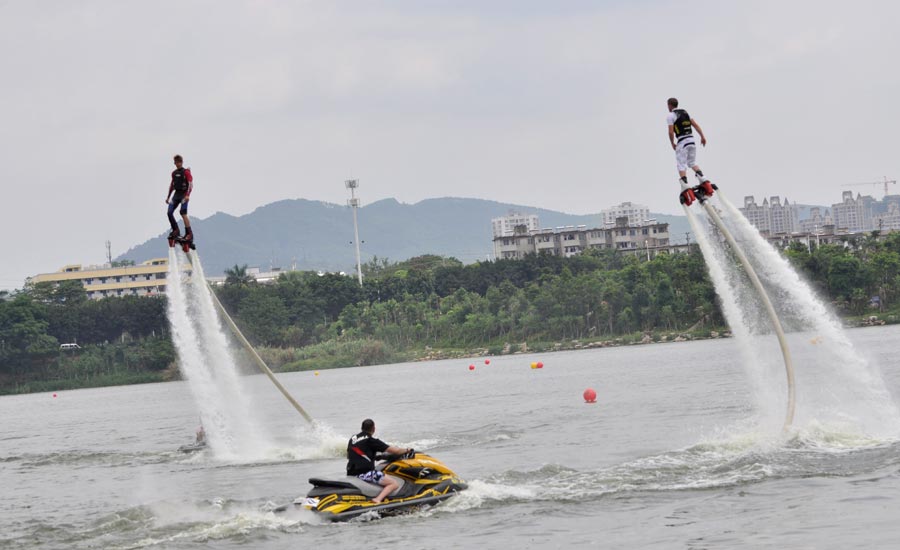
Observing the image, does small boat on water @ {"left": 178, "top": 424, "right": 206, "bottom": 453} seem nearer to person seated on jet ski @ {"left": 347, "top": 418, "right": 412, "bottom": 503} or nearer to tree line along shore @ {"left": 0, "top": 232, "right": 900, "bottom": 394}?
person seated on jet ski @ {"left": 347, "top": 418, "right": 412, "bottom": 503}

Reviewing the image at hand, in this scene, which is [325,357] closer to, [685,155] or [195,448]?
[195,448]

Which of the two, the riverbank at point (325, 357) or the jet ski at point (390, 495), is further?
the riverbank at point (325, 357)

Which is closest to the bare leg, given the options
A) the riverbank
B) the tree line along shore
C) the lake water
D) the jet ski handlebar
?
the jet ski handlebar

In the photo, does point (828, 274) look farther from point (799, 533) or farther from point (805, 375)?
point (799, 533)

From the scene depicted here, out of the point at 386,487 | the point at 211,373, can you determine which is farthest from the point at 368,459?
the point at 211,373

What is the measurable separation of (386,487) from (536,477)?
18.2ft

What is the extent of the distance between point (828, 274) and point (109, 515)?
83.0 m

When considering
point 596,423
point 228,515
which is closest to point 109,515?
point 228,515

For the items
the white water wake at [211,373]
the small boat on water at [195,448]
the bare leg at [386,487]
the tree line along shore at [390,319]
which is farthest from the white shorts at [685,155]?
the tree line along shore at [390,319]

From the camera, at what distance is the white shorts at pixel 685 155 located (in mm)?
25062

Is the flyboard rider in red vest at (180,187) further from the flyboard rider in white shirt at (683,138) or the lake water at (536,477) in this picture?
the flyboard rider in white shirt at (683,138)

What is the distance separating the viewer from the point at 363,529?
80.7 ft

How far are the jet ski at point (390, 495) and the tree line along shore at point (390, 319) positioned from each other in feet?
309

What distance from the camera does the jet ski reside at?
25266 mm
